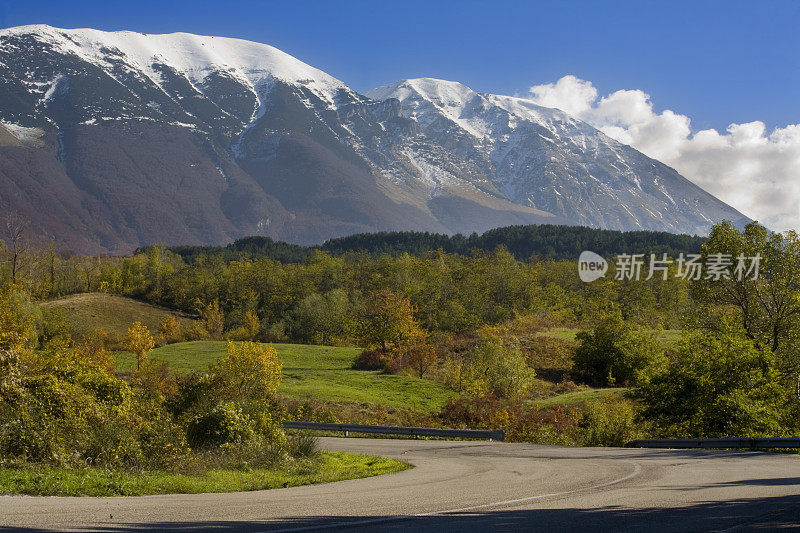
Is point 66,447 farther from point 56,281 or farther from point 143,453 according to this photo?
point 56,281

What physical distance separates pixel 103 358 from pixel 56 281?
103 metres

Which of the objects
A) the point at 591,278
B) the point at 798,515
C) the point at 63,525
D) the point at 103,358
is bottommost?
the point at 103,358

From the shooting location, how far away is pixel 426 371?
6462 cm

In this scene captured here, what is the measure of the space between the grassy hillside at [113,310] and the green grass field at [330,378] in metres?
46.7

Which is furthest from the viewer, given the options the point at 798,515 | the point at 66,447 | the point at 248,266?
the point at 248,266

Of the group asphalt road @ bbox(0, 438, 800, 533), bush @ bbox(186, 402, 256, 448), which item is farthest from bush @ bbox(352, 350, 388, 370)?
asphalt road @ bbox(0, 438, 800, 533)

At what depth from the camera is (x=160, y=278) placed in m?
154

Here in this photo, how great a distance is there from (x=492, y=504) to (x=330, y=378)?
51.4m

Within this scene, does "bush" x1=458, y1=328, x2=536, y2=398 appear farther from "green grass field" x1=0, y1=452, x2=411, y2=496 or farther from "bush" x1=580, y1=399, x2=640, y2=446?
"green grass field" x1=0, y1=452, x2=411, y2=496

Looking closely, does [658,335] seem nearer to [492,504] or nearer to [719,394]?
[719,394]

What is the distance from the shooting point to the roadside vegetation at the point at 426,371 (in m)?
16.8

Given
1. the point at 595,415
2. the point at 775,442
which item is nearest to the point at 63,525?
the point at 775,442

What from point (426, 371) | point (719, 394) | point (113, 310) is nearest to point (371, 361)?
point (426, 371)

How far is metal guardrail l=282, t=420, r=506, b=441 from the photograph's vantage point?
1291 inches
